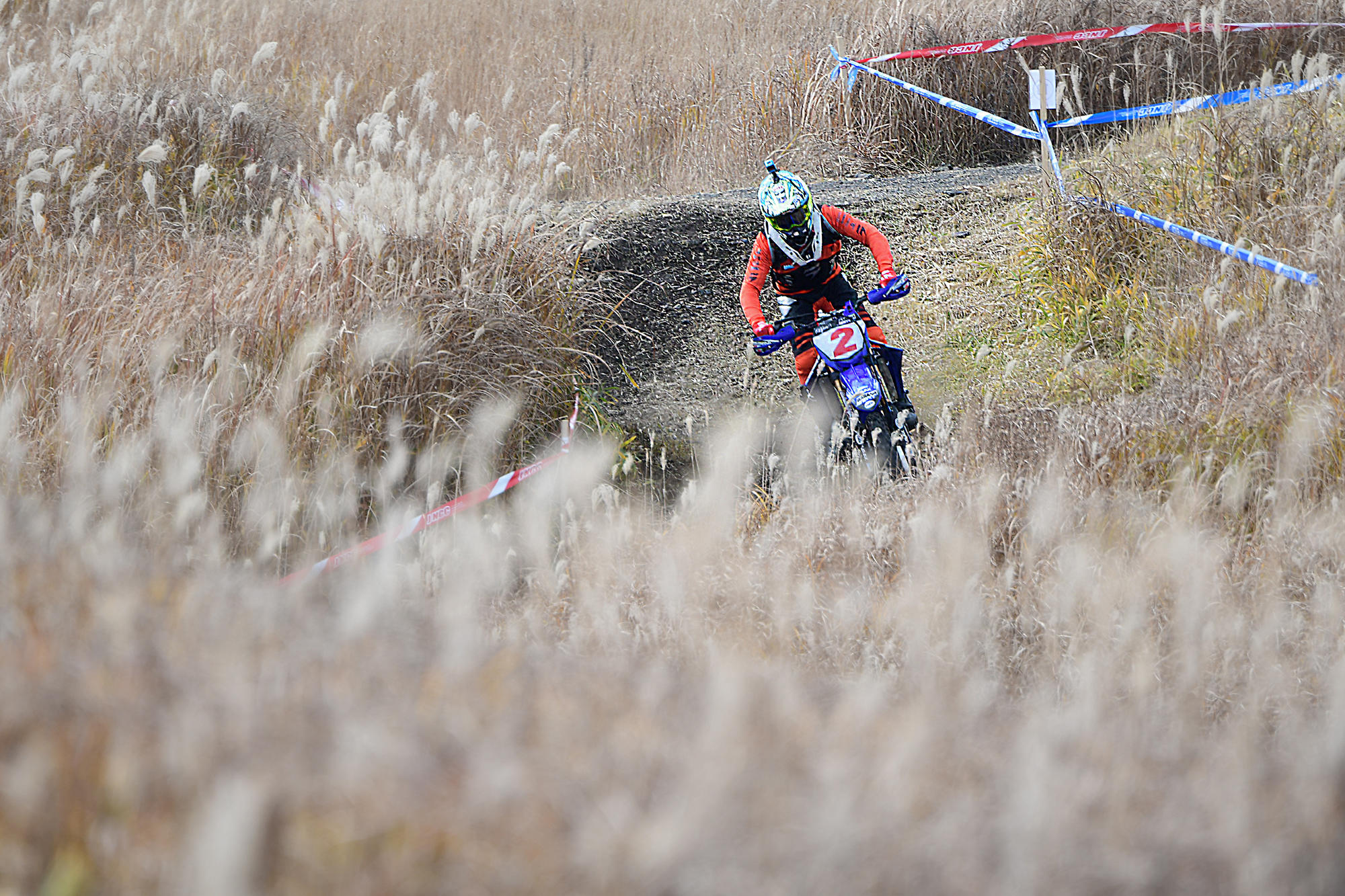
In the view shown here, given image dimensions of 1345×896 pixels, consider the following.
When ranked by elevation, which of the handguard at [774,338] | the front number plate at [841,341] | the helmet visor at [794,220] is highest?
the helmet visor at [794,220]

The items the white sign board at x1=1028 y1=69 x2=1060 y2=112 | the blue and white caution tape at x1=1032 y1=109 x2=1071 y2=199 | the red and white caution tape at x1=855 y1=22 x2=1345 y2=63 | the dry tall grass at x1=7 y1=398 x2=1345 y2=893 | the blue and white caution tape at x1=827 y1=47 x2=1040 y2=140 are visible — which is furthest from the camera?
the blue and white caution tape at x1=827 y1=47 x2=1040 y2=140

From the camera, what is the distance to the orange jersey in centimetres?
516

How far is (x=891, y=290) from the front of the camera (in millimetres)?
4641

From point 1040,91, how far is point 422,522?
4.67 meters

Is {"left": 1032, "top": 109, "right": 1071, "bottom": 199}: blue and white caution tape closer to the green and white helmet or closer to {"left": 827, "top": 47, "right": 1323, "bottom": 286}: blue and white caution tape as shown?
{"left": 827, "top": 47, "right": 1323, "bottom": 286}: blue and white caution tape

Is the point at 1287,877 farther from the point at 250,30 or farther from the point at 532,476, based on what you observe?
the point at 250,30

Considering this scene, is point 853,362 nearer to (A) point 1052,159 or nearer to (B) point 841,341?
(B) point 841,341

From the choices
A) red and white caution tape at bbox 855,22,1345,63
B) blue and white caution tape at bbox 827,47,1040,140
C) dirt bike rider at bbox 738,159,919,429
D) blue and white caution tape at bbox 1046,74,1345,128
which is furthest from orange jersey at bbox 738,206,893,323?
red and white caution tape at bbox 855,22,1345,63

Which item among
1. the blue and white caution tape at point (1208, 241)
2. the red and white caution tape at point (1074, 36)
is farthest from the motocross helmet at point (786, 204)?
the red and white caution tape at point (1074, 36)

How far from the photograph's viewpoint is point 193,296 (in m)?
4.64

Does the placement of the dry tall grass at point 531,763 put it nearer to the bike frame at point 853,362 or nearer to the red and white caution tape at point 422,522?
the red and white caution tape at point 422,522

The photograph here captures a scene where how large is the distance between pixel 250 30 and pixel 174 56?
2146mm

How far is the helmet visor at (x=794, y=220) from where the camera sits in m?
4.97

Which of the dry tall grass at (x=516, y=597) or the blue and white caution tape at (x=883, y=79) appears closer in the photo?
the dry tall grass at (x=516, y=597)
